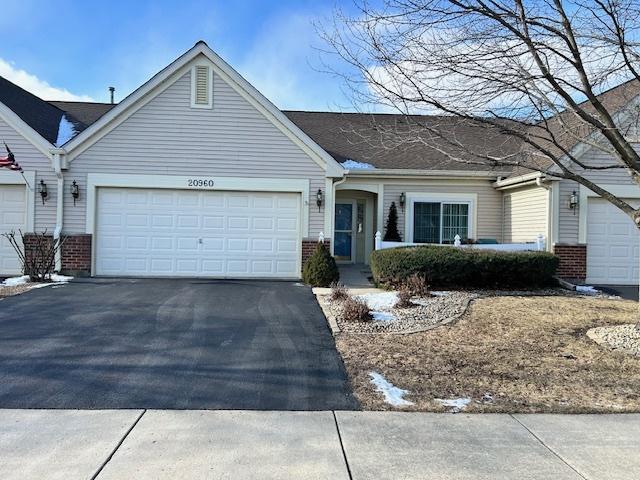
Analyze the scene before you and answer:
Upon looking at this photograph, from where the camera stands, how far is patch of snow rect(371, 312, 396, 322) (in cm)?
874

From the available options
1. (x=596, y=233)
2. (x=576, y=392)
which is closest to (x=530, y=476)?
(x=576, y=392)

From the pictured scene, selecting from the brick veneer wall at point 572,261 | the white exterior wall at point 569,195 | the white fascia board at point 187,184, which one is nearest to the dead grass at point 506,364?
the brick veneer wall at point 572,261

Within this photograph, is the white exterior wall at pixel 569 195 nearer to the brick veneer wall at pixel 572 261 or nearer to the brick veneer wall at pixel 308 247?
the brick veneer wall at pixel 572 261

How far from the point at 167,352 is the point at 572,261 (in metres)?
11.0

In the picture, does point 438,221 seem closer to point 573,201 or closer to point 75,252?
point 573,201

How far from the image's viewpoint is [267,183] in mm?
13430

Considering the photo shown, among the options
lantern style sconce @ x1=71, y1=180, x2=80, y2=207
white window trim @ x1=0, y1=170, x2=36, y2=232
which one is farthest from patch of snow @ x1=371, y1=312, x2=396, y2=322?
white window trim @ x1=0, y1=170, x2=36, y2=232

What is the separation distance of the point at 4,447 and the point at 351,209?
1383 centimetres

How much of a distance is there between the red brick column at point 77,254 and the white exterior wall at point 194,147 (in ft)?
0.79

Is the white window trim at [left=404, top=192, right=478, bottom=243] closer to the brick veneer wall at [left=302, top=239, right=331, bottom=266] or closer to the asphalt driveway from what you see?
the brick veneer wall at [left=302, top=239, right=331, bottom=266]

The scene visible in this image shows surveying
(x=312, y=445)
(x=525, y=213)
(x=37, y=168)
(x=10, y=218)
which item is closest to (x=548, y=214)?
(x=525, y=213)

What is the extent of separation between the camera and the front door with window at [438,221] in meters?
15.9

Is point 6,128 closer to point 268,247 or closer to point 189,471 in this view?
point 268,247

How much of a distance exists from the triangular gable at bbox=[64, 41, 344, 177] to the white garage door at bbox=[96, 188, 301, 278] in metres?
1.25
